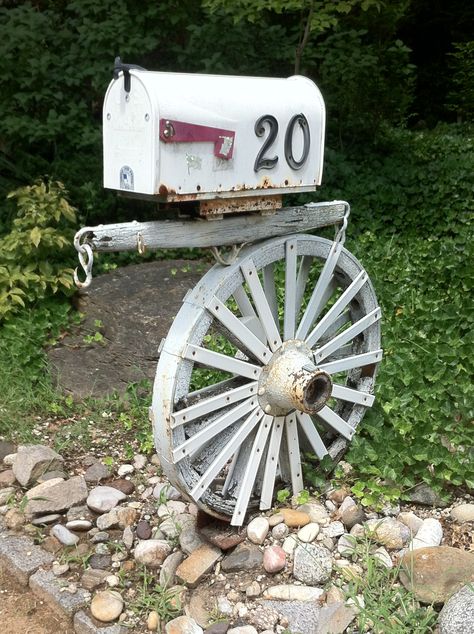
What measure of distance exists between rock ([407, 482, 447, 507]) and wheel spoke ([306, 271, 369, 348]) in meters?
0.77

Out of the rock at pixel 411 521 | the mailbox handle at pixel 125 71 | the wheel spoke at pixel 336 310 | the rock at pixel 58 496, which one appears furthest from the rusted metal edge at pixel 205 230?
the rock at pixel 58 496

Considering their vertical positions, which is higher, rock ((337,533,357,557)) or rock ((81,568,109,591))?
rock ((337,533,357,557))

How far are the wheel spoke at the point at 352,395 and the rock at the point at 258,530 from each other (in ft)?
2.04

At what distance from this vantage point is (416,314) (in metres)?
4.58

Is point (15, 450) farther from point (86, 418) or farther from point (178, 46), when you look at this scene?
point (178, 46)

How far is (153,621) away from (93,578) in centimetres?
37

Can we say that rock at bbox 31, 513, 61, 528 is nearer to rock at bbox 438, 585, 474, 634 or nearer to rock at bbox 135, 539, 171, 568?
rock at bbox 135, 539, 171, 568

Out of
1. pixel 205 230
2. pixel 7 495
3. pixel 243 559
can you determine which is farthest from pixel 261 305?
pixel 7 495

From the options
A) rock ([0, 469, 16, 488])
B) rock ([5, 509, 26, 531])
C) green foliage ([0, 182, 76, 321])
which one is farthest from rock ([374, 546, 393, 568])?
green foliage ([0, 182, 76, 321])

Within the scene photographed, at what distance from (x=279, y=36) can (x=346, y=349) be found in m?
5.44

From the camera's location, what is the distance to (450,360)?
3902mm

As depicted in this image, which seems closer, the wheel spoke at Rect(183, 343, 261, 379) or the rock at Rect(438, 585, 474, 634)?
the rock at Rect(438, 585, 474, 634)

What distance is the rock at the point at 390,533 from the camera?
9.69ft

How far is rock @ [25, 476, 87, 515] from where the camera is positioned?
3.48m
